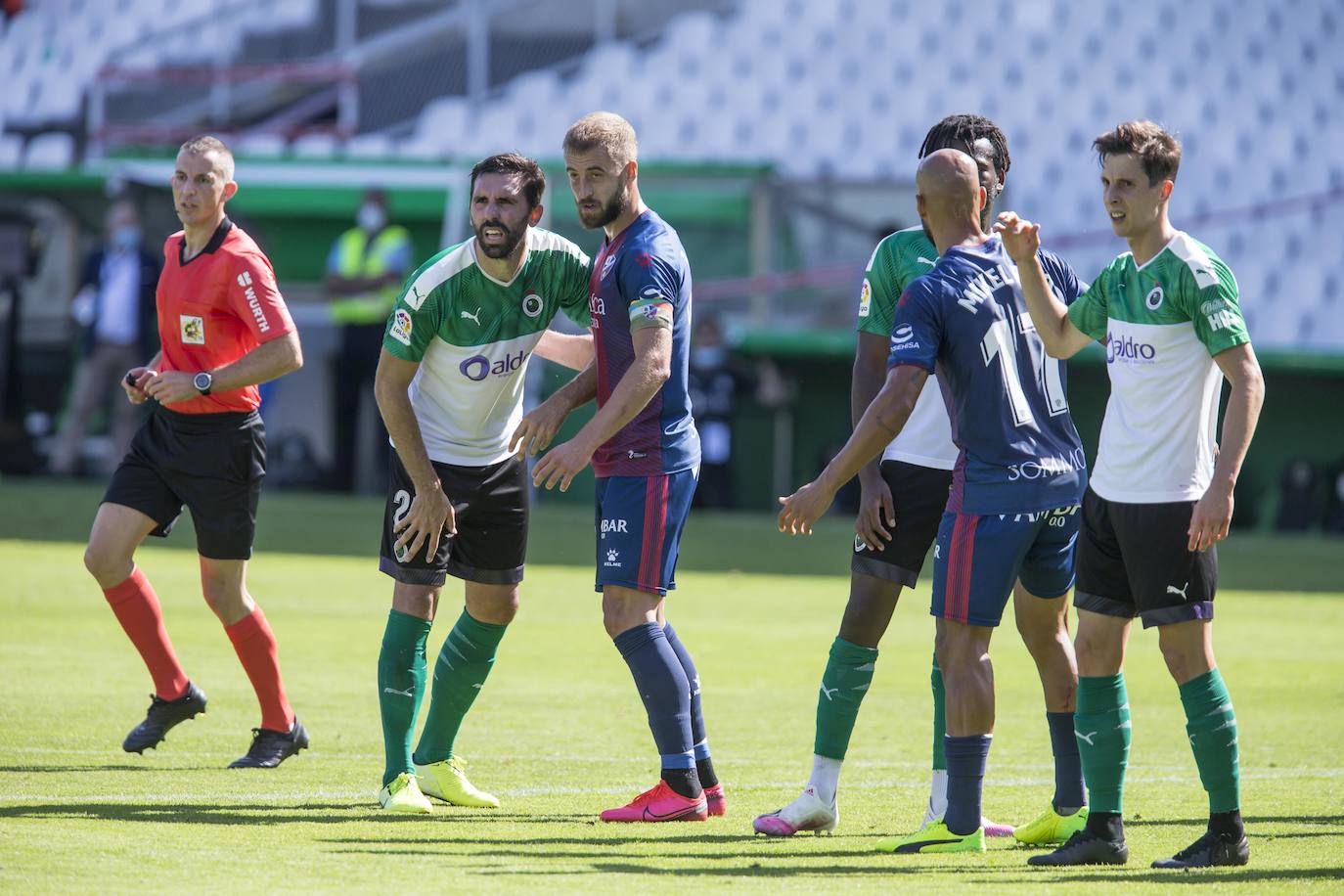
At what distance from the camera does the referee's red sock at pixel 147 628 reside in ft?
21.2

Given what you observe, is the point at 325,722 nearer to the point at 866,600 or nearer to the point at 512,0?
A: the point at 866,600

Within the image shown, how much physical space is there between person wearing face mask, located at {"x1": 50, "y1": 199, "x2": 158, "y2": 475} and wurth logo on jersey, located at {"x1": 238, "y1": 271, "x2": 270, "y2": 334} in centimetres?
1206

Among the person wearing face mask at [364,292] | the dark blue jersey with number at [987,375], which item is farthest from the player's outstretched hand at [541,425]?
the person wearing face mask at [364,292]

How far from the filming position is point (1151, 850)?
5.06 m

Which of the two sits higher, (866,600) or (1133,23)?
(1133,23)

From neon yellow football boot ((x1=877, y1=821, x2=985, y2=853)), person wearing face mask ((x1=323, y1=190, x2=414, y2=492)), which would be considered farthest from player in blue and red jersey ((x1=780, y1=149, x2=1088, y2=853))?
person wearing face mask ((x1=323, y1=190, x2=414, y2=492))

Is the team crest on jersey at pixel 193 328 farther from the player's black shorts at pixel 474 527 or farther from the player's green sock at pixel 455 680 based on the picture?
the player's green sock at pixel 455 680

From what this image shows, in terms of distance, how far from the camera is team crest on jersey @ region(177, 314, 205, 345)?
648 centimetres

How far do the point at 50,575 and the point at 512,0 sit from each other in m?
13.7

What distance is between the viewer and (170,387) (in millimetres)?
6234

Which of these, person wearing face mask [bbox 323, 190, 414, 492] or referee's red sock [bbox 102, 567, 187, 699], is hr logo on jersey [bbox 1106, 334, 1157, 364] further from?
person wearing face mask [bbox 323, 190, 414, 492]

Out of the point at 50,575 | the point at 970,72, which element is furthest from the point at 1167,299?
the point at 970,72

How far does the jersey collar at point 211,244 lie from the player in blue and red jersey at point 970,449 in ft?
8.54

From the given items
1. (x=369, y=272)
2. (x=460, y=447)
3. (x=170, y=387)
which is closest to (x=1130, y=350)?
(x=460, y=447)
